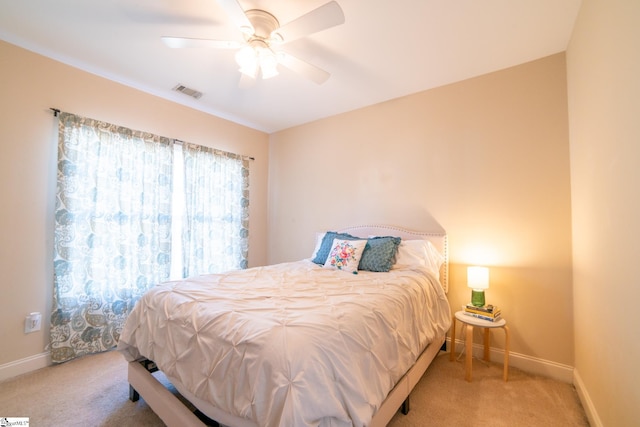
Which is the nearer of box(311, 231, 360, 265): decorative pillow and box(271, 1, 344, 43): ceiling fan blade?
box(271, 1, 344, 43): ceiling fan blade

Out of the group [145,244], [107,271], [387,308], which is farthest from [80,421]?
[387,308]

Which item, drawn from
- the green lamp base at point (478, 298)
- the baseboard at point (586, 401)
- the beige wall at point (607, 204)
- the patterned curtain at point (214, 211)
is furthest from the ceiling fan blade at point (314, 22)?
the baseboard at point (586, 401)

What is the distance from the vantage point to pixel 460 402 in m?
1.79

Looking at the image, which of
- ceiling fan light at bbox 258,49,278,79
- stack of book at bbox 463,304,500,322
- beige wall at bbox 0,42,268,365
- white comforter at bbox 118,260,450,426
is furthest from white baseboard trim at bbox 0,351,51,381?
stack of book at bbox 463,304,500,322

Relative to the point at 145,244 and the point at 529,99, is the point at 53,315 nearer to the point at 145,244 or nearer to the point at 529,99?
the point at 145,244

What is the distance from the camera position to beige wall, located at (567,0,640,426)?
1.11 meters

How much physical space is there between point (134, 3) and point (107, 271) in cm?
224

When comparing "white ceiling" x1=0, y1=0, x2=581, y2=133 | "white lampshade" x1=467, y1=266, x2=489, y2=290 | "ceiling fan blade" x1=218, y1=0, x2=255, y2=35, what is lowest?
"white lampshade" x1=467, y1=266, x2=489, y2=290

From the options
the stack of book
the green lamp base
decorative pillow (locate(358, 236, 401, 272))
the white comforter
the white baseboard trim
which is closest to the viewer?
the white comforter

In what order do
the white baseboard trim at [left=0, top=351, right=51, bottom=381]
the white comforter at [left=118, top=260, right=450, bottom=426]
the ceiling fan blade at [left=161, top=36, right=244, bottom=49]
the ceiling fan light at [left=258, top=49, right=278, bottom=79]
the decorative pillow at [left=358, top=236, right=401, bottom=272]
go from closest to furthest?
the white comforter at [left=118, top=260, right=450, bottom=426] < the ceiling fan blade at [left=161, top=36, right=244, bottom=49] < the ceiling fan light at [left=258, top=49, right=278, bottom=79] < the white baseboard trim at [left=0, top=351, right=51, bottom=381] < the decorative pillow at [left=358, top=236, right=401, bottom=272]

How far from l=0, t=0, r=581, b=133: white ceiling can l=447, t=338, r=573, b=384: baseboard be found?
2570 millimetres

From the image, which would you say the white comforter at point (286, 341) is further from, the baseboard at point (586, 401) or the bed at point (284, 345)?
the baseboard at point (586, 401)

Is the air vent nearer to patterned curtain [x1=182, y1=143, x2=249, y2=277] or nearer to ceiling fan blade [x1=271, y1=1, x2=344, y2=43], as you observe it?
patterned curtain [x1=182, y1=143, x2=249, y2=277]

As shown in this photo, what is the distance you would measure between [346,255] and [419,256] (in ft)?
2.29
